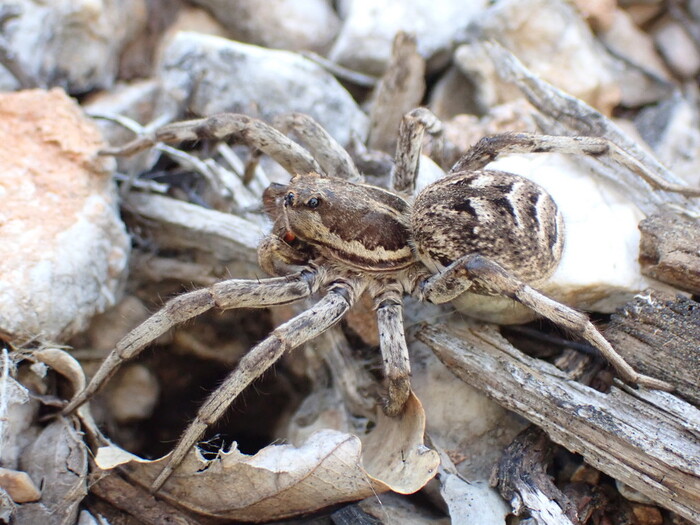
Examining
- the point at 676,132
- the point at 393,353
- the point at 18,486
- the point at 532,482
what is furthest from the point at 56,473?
the point at 676,132

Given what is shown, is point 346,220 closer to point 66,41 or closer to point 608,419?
point 608,419

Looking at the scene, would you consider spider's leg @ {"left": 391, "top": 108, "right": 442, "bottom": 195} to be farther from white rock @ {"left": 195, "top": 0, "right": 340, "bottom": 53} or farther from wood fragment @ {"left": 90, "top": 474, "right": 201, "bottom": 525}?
wood fragment @ {"left": 90, "top": 474, "right": 201, "bottom": 525}

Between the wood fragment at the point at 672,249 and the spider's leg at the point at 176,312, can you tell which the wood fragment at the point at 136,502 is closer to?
the spider's leg at the point at 176,312

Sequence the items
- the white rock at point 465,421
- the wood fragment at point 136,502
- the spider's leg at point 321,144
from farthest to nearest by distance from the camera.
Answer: the spider's leg at point 321,144 → the white rock at point 465,421 → the wood fragment at point 136,502

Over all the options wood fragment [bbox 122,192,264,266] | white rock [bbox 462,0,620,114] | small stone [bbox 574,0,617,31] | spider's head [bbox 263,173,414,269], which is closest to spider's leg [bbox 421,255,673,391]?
spider's head [bbox 263,173,414,269]

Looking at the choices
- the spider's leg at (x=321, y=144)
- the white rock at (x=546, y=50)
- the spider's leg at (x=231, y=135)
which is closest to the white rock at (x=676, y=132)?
the white rock at (x=546, y=50)

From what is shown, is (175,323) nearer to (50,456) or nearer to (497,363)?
(50,456)
